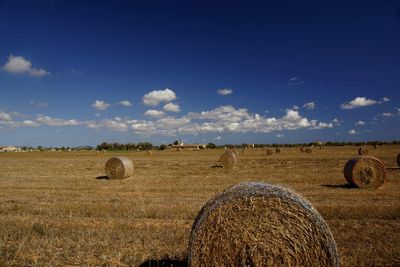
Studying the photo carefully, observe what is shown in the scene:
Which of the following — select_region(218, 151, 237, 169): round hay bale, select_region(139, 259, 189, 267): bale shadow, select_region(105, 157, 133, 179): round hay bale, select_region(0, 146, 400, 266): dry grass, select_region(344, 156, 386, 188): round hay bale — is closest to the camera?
select_region(139, 259, 189, 267): bale shadow

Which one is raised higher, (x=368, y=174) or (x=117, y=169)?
(x=117, y=169)

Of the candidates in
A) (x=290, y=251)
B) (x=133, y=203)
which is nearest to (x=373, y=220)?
(x=290, y=251)

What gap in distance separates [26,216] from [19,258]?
192 inches

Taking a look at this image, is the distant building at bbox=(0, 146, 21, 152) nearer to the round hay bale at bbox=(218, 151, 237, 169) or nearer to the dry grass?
the round hay bale at bbox=(218, 151, 237, 169)

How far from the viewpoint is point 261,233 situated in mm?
6090

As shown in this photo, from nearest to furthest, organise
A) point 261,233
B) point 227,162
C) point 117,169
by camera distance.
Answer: point 261,233
point 117,169
point 227,162

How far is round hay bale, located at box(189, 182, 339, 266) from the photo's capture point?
236 inches

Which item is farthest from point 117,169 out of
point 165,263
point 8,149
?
point 8,149

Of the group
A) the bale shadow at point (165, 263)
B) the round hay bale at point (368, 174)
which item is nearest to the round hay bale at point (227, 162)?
the round hay bale at point (368, 174)

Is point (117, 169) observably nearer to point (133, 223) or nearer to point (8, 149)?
point (133, 223)

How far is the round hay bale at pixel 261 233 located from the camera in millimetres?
5984

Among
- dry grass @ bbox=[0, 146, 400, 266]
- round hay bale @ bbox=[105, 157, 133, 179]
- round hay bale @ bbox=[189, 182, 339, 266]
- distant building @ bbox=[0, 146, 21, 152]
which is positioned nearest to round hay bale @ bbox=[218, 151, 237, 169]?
round hay bale @ bbox=[105, 157, 133, 179]

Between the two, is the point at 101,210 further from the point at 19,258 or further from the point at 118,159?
the point at 118,159

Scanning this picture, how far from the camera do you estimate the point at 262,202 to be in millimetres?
6207
